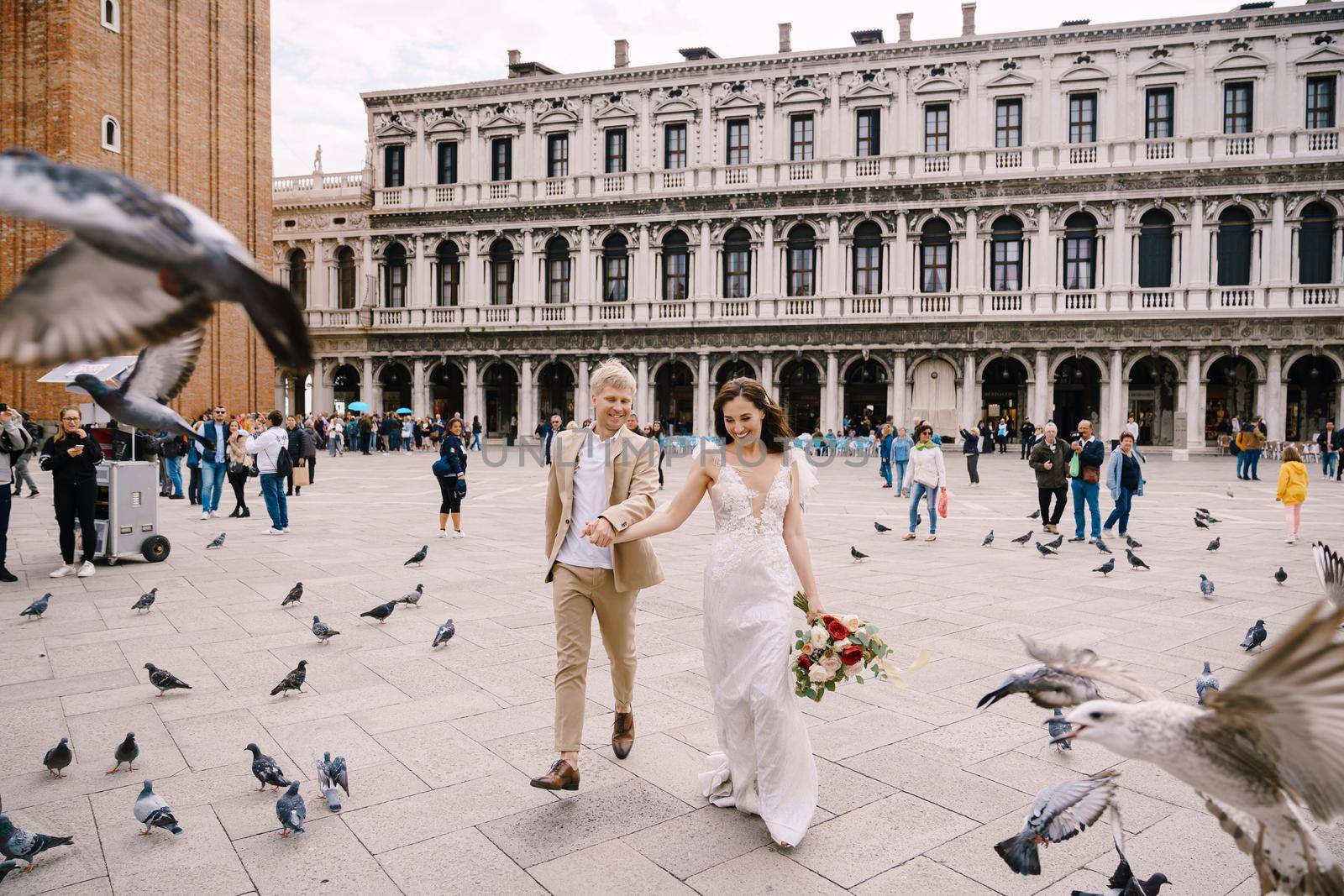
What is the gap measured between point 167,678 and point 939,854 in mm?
4018

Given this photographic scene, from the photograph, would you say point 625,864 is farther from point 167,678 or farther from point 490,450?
point 490,450

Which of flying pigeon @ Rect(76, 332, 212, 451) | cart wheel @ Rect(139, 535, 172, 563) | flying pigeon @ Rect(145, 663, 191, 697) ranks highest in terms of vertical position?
flying pigeon @ Rect(76, 332, 212, 451)

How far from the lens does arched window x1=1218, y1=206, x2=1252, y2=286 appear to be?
2964cm

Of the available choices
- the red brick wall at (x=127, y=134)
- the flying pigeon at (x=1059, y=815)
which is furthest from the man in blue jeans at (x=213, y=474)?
the flying pigeon at (x=1059, y=815)

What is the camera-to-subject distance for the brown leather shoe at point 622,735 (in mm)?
4168

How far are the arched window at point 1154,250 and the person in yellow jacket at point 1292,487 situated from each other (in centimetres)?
2180

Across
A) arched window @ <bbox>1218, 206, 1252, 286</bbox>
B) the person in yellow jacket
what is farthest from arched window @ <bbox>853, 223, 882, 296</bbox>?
the person in yellow jacket

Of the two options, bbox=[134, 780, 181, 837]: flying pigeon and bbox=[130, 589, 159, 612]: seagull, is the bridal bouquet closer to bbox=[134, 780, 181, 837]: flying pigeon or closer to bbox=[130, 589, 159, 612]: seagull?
bbox=[134, 780, 181, 837]: flying pigeon

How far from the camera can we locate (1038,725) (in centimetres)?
468

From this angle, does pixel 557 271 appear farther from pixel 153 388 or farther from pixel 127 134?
pixel 153 388

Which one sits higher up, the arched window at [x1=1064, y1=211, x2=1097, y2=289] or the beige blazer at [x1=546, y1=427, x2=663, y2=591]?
the arched window at [x1=1064, y1=211, x2=1097, y2=289]

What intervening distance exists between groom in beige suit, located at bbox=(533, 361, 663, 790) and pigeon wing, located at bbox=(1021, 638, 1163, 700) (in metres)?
1.76

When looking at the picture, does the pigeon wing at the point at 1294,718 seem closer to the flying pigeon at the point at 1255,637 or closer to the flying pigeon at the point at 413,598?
the flying pigeon at the point at 1255,637

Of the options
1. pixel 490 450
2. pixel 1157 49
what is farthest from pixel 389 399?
pixel 1157 49
